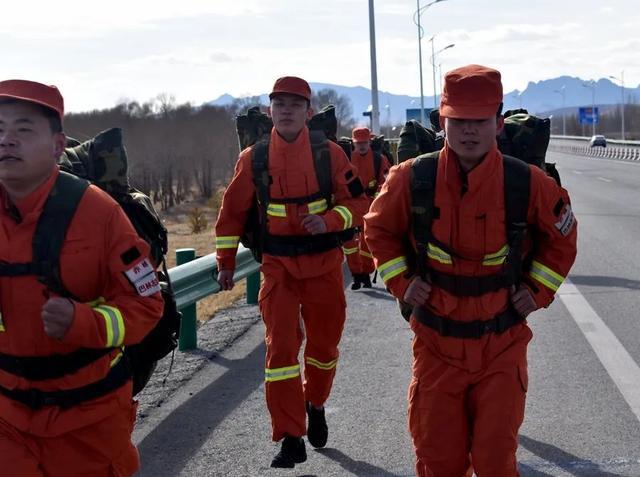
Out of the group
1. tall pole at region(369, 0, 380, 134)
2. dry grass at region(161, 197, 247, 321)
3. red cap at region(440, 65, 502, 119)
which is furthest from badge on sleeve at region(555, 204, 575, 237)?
tall pole at region(369, 0, 380, 134)

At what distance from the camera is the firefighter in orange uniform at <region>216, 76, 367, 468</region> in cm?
591

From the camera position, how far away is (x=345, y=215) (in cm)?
608

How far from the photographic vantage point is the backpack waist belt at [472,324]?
4.22 meters

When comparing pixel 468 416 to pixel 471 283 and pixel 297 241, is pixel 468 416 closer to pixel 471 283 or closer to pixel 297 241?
pixel 471 283

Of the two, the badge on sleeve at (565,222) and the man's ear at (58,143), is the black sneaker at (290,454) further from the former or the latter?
the man's ear at (58,143)

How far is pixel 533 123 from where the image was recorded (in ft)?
17.3

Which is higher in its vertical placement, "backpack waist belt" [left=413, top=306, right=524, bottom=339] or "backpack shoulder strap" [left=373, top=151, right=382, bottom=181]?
"backpack waist belt" [left=413, top=306, right=524, bottom=339]

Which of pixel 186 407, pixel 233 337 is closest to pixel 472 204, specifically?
pixel 186 407

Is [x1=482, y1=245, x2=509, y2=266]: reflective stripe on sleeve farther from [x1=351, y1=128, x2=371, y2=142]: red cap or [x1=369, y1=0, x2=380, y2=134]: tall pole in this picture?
[x1=369, y1=0, x2=380, y2=134]: tall pole

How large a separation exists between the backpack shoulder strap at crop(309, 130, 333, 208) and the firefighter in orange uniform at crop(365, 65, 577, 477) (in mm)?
1791

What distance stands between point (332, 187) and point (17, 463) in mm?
3205

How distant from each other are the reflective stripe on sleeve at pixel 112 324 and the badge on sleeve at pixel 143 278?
4.4 inches

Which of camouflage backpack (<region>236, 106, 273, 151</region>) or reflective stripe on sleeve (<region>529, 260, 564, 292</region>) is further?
camouflage backpack (<region>236, 106, 273, 151</region>)

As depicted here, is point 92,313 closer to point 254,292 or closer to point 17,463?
point 17,463
